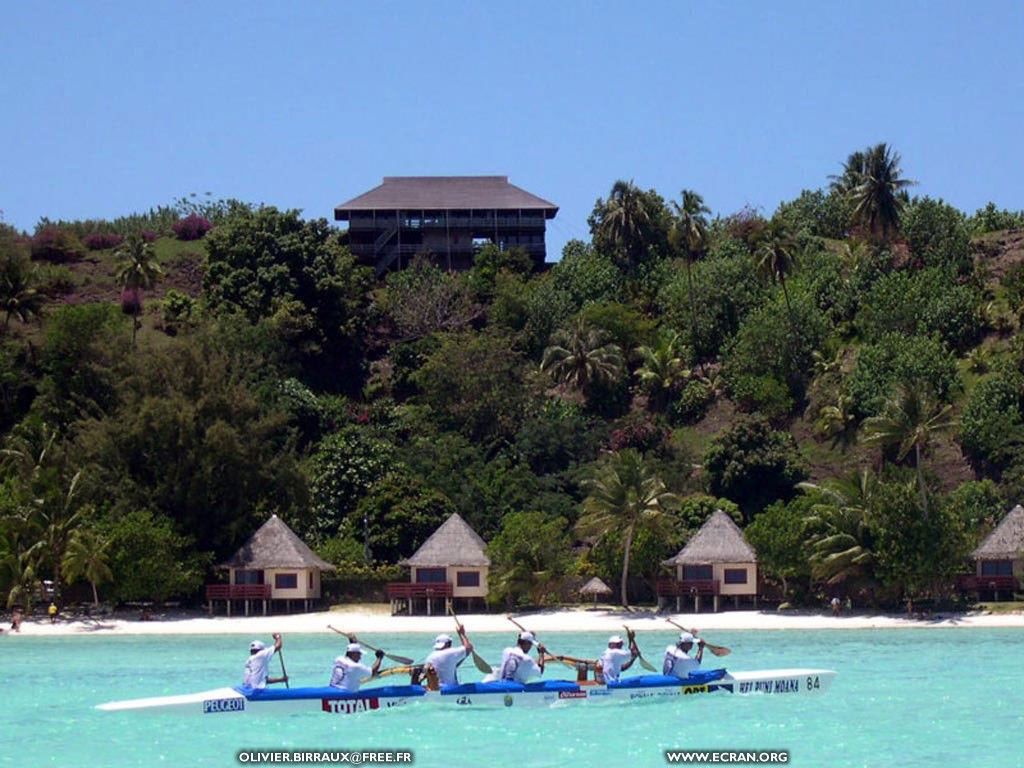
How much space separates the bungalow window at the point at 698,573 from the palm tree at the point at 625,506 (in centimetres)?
177

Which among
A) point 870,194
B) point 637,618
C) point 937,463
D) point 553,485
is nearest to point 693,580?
point 637,618

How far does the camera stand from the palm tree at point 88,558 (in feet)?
173

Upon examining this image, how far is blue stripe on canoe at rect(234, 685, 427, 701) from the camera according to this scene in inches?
1185

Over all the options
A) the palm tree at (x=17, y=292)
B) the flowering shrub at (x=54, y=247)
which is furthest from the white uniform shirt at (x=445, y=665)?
the flowering shrub at (x=54, y=247)

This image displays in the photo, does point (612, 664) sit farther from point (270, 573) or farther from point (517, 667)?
point (270, 573)

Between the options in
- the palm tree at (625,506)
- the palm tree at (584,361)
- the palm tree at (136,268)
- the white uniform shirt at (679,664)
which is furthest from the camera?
the palm tree at (136,268)

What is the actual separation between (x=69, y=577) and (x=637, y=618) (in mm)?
17839

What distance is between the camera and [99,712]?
32.8 m

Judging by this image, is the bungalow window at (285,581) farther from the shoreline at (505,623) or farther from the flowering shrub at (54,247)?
the flowering shrub at (54,247)

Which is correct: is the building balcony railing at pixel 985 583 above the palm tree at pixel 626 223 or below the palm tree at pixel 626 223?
below

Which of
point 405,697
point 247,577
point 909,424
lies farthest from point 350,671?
point 909,424

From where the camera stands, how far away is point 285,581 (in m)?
55.8

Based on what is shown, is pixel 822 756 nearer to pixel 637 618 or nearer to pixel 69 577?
pixel 637 618

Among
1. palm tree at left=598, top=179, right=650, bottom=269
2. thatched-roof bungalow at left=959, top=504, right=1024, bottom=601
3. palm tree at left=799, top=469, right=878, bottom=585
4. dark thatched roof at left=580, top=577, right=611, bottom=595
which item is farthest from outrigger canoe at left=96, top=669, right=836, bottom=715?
palm tree at left=598, top=179, right=650, bottom=269
